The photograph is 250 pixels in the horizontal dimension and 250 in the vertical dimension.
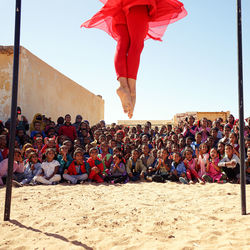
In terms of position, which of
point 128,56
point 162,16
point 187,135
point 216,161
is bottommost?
point 216,161

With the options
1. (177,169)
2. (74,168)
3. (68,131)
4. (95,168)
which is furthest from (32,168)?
(177,169)

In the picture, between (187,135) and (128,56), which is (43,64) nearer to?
(187,135)

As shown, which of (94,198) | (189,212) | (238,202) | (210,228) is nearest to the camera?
(210,228)

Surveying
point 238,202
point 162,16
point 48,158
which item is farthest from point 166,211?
point 48,158

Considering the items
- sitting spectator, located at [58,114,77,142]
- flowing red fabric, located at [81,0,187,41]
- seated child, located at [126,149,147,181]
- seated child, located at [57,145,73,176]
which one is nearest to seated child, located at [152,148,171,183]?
seated child, located at [126,149,147,181]

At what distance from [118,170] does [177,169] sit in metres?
1.10

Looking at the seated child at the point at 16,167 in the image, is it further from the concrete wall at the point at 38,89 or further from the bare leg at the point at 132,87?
the bare leg at the point at 132,87

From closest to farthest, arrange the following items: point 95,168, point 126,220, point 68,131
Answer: point 126,220 < point 95,168 < point 68,131

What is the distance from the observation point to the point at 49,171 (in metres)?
4.75

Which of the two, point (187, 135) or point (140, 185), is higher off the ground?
point (187, 135)

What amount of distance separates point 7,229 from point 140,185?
8.42 ft

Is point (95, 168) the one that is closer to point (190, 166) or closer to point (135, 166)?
point (135, 166)

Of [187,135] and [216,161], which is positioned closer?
[216,161]

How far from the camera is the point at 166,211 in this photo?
2840mm
